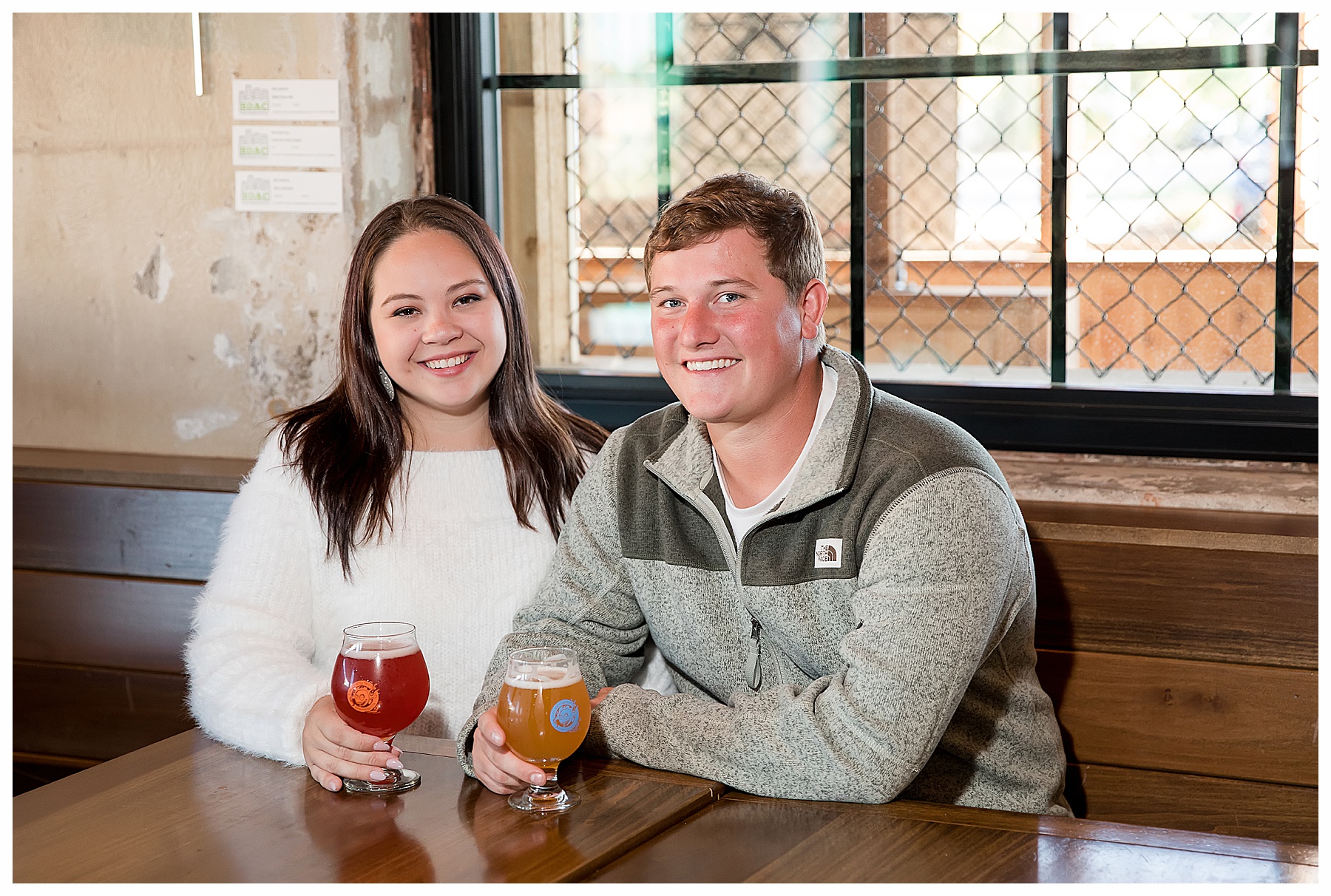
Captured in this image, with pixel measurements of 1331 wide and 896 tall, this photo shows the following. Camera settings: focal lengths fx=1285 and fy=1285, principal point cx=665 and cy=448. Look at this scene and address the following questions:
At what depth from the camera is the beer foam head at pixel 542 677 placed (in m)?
1.30

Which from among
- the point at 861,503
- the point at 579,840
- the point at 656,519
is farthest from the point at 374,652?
the point at 861,503

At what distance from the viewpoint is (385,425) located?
77.6 inches

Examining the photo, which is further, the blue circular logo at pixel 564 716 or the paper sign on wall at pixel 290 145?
the paper sign on wall at pixel 290 145

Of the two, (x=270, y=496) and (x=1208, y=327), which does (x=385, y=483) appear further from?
(x=1208, y=327)

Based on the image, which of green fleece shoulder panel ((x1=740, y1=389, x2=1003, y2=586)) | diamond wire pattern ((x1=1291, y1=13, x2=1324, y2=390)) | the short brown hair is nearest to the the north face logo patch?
green fleece shoulder panel ((x1=740, y1=389, x2=1003, y2=586))

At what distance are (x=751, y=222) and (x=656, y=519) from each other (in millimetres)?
406

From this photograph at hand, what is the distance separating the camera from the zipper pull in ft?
5.37

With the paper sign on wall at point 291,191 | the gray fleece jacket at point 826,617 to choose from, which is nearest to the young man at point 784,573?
the gray fleece jacket at point 826,617

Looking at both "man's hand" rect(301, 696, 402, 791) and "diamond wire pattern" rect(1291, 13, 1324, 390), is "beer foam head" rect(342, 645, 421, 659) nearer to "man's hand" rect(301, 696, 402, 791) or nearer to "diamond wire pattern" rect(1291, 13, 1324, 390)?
"man's hand" rect(301, 696, 402, 791)

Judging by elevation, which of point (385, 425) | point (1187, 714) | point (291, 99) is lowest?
point (1187, 714)

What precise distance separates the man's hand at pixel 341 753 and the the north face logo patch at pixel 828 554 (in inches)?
21.2

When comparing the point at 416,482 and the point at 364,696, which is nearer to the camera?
the point at 364,696

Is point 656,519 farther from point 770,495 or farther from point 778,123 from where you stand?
point 778,123

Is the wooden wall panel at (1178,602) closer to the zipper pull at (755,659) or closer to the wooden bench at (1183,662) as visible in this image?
the wooden bench at (1183,662)
